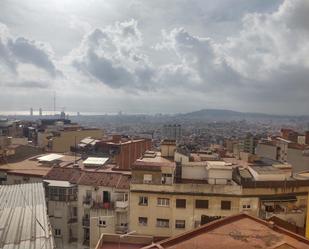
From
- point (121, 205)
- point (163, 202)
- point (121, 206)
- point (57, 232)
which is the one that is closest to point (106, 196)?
point (121, 205)

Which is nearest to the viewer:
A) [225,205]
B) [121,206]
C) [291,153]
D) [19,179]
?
[225,205]

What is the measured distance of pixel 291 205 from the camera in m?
34.0

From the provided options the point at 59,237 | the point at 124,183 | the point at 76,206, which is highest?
the point at 124,183

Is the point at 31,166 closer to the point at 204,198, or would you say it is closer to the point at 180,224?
the point at 180,224

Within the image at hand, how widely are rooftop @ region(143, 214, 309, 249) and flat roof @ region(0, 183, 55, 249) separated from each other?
6.32 m

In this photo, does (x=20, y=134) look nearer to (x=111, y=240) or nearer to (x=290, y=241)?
(x=111, y=240)

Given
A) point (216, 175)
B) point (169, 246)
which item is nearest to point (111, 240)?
point (169, 246)

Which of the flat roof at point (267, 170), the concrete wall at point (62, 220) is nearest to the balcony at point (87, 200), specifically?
the concrete wall at point (62, 220)

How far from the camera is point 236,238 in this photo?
17.6 metres

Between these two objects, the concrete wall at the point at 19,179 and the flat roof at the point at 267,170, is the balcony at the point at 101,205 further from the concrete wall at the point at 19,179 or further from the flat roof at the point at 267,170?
Result: the flat roof at the point at 267,170

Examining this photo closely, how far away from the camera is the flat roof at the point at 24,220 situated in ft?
63.4

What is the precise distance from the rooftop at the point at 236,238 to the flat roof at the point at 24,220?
20.7 ft

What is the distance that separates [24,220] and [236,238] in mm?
13222

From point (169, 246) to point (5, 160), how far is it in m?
42.2
